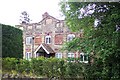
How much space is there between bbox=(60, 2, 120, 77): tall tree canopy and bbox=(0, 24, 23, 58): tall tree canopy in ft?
8.85

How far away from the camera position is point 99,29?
341 cm

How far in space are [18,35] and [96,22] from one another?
399cm

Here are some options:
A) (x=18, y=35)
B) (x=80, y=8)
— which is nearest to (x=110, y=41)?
(x=80, y=8)

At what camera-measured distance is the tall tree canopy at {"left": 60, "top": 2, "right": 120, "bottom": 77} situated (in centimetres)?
317

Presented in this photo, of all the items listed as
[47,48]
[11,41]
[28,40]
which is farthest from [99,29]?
[28,40]

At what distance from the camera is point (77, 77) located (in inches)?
158

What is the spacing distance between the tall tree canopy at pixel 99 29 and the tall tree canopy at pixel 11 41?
270 centimetres

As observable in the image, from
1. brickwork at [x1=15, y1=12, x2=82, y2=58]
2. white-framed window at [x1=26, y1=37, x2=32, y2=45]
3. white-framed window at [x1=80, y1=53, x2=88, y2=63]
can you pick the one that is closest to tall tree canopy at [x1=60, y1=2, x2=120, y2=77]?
white-framed window at [x1=80, y1=53, x2=88, y2=63]

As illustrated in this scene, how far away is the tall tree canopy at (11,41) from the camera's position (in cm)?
590

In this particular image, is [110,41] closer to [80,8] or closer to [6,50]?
[80,8]

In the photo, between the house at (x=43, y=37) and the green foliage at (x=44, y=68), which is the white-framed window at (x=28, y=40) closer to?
the house at (x=43, y=37)

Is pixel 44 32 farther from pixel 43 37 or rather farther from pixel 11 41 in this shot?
pixel 11 41

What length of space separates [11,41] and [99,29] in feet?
11.6

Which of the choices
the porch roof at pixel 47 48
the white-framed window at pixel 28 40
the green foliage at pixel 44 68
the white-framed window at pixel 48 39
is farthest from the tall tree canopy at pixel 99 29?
the white-framed window at pixel 28 40
